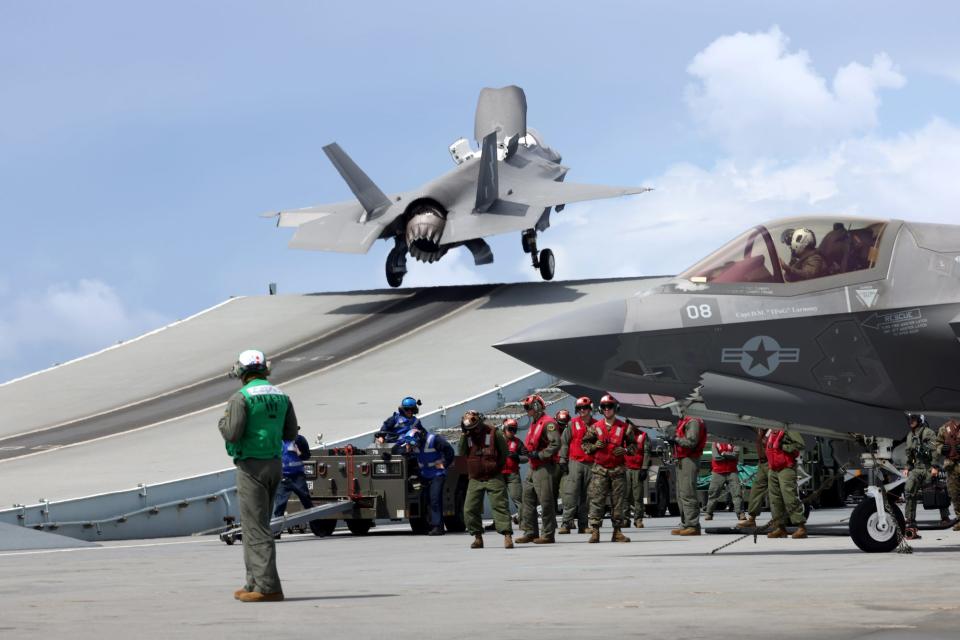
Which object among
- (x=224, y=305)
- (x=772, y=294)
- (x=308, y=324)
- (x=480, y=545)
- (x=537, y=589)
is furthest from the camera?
(x=224, y=305)

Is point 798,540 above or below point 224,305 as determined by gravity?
below

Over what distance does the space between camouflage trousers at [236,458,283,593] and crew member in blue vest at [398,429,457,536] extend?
10.5 metres

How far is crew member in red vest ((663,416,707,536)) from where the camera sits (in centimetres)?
1870

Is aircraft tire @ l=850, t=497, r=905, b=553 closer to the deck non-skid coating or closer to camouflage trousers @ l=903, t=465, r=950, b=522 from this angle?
camouflage trousers @ l=903, t=465, r=950, b=522

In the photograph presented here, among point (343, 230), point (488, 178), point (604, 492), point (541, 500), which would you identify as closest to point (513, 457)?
point (541, 500)

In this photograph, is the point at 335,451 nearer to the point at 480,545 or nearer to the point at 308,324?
the point at 480,545

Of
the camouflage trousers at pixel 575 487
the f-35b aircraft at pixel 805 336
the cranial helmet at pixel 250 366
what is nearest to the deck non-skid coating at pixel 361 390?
the camouflage trousers at pixel 575 487

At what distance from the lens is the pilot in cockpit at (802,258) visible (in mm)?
13094

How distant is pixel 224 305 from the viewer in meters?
52.4

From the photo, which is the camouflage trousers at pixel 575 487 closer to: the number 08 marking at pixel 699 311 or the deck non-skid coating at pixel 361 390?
the number 08 marking at pixel 699 311

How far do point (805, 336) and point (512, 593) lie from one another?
4.72 metres

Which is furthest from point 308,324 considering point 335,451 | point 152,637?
point 152,637

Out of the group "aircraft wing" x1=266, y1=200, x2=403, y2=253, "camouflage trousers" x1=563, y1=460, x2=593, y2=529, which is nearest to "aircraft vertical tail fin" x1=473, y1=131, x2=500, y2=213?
"aircraft wing" x1=266, y1=200, x2=403, y2=253

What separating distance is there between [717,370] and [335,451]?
878cm
